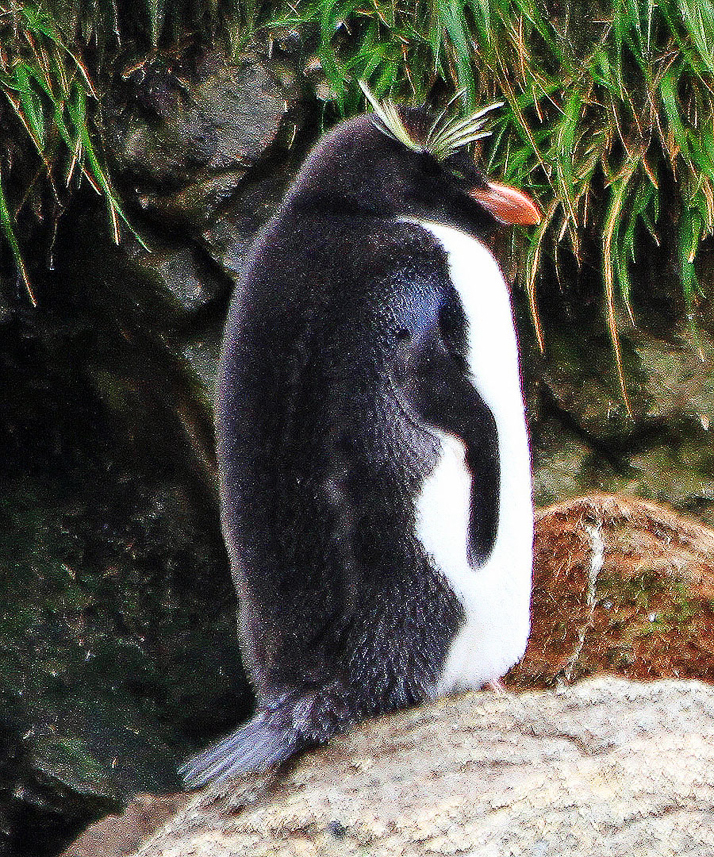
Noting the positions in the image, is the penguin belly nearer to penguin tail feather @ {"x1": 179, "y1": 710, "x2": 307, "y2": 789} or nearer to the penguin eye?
the penguin eye

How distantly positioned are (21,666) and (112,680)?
184 mm

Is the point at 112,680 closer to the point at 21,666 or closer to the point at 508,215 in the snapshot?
the point at 21,666

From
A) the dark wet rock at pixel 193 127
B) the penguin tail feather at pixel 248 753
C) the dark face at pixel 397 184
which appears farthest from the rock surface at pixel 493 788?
the dark wet rock at pixel 193 127

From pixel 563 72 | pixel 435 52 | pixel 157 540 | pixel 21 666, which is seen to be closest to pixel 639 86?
pixel 563 72

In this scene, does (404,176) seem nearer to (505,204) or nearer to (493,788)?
(505,204)

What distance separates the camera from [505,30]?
77.5 inches

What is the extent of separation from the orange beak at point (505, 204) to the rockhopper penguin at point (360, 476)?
5.2 inches

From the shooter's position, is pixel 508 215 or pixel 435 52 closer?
pixel 508 215

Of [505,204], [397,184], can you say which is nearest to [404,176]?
[397,184]

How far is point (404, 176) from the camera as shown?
4.80ft

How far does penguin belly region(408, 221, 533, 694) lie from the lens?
134cm

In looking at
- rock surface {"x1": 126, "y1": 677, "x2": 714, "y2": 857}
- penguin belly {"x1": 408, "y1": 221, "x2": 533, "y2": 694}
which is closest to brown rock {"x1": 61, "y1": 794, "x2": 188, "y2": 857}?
rock surface {"x1": 126, "y1": 677, "x2": 714, "y2": 857}

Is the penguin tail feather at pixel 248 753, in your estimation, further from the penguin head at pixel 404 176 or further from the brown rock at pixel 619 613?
the penguin head at pixel 404 176

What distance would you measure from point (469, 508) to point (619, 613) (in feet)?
1.50
